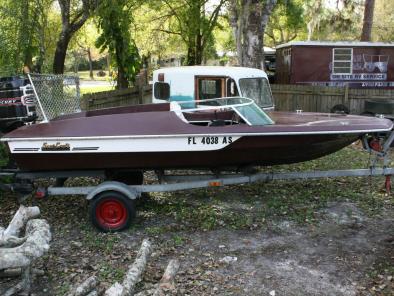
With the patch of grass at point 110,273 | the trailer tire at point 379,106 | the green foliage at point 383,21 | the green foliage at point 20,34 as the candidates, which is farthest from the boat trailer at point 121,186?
the green foliage at point 383,21

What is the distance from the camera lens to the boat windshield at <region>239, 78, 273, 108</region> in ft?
32.0

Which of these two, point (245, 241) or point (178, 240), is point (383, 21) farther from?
point (178, 240)

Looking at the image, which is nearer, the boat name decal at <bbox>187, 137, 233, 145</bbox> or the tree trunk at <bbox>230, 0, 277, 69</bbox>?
the boat name decal at <bbox>187, 137, 233, 145</bbox>

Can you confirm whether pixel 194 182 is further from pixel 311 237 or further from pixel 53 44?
pixel 53 44

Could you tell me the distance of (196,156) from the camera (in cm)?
597

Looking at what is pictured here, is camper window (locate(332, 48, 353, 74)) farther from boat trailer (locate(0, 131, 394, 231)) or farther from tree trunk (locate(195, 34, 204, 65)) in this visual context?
boat trailer (locate(0, 131, 394, 231))

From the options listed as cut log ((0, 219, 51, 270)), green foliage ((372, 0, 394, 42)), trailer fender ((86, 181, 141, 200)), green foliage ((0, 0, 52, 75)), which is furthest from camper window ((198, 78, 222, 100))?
green foliage ((372, 0, 394, 42))

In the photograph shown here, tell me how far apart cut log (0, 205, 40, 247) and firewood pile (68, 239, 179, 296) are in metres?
0.76

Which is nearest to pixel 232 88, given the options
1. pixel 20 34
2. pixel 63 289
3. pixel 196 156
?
pixel 196 156

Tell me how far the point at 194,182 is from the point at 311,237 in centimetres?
160

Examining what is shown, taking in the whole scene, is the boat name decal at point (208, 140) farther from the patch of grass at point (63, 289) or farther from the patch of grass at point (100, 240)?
the patch of grass at point (63, 289)

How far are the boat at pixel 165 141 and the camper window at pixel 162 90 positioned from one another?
441cm

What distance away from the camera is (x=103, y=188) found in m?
5.90

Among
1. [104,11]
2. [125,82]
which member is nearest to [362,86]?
[125,82]
